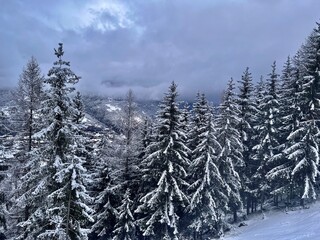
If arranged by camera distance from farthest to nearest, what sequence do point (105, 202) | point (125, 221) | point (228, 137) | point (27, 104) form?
1. point (228, 137)
2. point (105, 202)
3. point (125, 221)
4. point (27, 104)

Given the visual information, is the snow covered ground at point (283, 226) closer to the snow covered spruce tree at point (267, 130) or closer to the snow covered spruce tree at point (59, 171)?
the snow covered spruce tree at point (267, 130)

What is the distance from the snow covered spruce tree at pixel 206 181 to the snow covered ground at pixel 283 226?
3.07m

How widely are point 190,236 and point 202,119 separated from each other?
1484cm

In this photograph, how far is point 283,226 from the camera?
31.6m

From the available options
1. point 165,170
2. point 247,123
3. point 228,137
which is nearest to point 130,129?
point 165,170

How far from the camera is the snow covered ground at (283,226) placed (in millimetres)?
26722

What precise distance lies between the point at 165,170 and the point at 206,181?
5865 mm

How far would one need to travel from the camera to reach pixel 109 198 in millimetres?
34938

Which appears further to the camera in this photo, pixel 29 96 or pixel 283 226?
pixel 283 226

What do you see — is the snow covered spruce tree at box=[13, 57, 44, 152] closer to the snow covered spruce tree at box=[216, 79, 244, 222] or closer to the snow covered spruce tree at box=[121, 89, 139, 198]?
the snow covered spruce tree at box=[121, 89, 139, 198]

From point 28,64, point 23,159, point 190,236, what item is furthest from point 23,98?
point 190,236

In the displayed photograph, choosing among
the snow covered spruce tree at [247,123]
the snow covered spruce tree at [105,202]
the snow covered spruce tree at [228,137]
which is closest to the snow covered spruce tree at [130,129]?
the snow covered spruce tree at [105,202]

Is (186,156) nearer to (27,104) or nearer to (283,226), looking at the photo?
(283,226)

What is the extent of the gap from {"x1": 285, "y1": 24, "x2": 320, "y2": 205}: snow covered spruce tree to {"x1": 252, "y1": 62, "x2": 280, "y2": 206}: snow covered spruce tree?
362cm
